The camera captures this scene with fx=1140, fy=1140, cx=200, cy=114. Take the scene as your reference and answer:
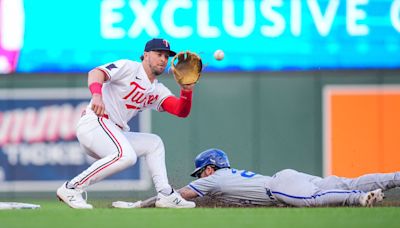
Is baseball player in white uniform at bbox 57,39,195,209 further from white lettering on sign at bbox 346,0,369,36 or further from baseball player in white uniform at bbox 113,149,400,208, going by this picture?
white lettering on sign at bbox 346,0,369,36

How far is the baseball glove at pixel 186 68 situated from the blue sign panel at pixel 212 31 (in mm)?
1748

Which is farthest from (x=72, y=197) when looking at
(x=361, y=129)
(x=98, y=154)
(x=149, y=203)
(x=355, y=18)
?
(x=355, y=18)

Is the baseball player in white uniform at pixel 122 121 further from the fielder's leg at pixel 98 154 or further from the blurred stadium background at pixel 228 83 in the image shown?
the blurred stadium background at pixel 228 83

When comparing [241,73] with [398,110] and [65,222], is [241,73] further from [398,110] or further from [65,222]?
[65,222]

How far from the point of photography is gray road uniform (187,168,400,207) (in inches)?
305

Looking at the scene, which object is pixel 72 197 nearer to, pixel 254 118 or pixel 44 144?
pixel 44 144

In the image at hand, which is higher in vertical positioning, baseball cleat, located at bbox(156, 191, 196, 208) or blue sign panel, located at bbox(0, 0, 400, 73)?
blue sign panel, located at bbox(0, 0, 400, 73)

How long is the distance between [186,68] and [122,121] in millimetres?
605

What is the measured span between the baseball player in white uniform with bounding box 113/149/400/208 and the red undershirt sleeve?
501mm

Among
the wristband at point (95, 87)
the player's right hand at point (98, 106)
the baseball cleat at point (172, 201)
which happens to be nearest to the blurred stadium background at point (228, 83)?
the baseball cleat at point (172, 201)

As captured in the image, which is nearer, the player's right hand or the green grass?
the green grass

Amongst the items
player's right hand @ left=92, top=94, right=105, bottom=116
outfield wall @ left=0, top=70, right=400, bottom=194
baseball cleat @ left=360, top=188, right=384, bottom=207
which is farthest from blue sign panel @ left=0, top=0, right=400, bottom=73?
baseball cleat @ left=360, top=188, right=384, bottom=207

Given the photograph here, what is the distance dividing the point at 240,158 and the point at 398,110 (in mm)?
1449


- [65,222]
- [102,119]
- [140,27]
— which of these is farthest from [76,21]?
[65,222]
